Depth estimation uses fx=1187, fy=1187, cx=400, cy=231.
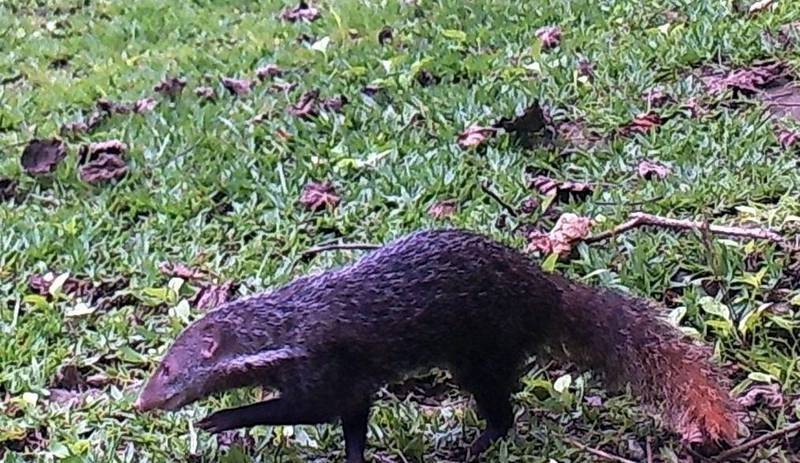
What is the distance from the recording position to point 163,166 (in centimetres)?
480

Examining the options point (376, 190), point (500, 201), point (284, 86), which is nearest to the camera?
point (500, 201)

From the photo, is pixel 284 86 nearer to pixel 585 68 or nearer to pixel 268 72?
pixel 268 72

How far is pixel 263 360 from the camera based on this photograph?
2.67 meters

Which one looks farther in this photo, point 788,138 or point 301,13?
point 301,13

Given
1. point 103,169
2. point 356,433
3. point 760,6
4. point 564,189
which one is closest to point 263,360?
point 356,433

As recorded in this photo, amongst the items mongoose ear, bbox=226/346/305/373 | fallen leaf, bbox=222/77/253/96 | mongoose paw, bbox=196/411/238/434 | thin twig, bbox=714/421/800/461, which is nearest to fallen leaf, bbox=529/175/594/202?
thin twig, bbox=714/421/800/461

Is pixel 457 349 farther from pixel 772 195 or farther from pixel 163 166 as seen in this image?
pixel 163 166

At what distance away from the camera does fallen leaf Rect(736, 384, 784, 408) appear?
2816mm

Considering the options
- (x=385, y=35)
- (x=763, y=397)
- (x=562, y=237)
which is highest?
(x=763, y=397)

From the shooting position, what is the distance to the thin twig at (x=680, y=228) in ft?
11.1

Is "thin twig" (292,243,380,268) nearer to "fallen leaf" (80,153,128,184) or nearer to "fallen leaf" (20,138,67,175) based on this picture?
"fallen leaf" (80,153,128,184)

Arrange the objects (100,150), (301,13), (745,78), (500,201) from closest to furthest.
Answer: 1. (500,201)
2. (745,78)
3. (100,150)
4. (301,13)

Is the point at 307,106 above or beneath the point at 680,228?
beneath

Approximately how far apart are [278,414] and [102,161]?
8.35ft
